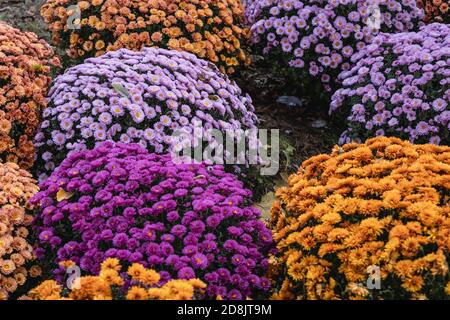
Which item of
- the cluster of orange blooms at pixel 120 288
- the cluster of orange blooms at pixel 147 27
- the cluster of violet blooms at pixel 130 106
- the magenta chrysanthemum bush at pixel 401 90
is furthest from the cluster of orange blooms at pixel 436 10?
the cluster of orange blooms at pixel 120 288

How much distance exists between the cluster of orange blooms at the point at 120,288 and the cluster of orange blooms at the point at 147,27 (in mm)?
3277

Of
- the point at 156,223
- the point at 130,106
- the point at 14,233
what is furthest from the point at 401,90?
the point at 14,233

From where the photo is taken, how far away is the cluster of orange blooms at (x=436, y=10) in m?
7.17

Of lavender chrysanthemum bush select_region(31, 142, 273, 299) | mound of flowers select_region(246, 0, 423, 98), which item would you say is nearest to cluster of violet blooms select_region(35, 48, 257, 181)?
lavender chrysanthemum bush select_region(31, 142, 273, 299)

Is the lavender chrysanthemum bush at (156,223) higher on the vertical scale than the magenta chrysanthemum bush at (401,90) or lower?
lower

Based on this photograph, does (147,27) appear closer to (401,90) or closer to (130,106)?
(130,106)

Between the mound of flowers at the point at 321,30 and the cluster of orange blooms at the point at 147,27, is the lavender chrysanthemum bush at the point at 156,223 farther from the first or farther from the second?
the mound of flowers at the point at 321,30

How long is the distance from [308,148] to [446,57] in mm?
1453

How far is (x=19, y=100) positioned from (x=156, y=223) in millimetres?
1863

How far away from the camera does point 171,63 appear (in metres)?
5.51

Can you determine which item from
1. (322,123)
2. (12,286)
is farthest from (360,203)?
(322,123)

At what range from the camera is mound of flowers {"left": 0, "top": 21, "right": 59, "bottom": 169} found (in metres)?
5.00

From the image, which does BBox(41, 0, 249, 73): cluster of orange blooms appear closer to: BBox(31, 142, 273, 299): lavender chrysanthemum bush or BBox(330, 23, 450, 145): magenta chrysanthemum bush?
BBox(330, 23, 450, 145): magenta chrysanthemum bush
